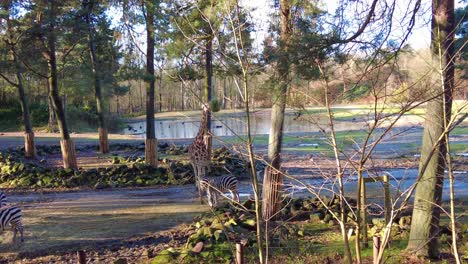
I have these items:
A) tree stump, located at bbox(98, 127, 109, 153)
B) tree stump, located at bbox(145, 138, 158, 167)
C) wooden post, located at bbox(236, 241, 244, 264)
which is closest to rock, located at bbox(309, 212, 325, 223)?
wooden post, located at bbox(236, 241, 244, 264)

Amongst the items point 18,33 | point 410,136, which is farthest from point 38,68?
point 410,136

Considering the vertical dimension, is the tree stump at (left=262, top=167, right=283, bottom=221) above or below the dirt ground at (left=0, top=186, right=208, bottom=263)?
above

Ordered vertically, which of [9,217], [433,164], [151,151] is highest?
[433,164]

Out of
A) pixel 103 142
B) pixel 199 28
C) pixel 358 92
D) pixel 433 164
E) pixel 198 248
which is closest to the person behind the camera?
pixel 358 92

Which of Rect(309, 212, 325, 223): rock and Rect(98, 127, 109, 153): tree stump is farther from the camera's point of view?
Rect(98, 127, 109, 153): tree stump

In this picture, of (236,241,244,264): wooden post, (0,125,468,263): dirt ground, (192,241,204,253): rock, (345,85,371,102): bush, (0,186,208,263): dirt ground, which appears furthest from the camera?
(0,186,208,263): dirt ground

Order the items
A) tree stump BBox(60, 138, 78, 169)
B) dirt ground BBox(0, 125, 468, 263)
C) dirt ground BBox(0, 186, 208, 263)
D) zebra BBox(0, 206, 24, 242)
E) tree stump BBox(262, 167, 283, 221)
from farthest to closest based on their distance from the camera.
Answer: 1. tree stump BBox(60, 138, 78, 169)
2. tree stump BBox(262, 167, 283, 221)
3. dirt ground BBox(0, 186, 208, 263)
4. zebra BBox(0, 206, 24, 242)
5. dirt ground BBox(0, 125, 468, 263)

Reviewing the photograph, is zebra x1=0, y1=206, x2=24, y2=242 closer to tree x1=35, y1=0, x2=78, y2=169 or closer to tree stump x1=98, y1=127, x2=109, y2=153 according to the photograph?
tree x1=35, y1=0, x2=78, y2=169

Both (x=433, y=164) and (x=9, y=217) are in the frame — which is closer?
(x=433, y=164)

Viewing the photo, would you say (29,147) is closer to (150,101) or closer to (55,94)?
(55,94)

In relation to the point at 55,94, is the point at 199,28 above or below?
above

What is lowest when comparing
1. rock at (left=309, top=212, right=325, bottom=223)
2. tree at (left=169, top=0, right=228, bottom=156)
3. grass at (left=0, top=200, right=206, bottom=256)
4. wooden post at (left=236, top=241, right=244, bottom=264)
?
grass at (left=0, top=200, right=206, bottom=256)

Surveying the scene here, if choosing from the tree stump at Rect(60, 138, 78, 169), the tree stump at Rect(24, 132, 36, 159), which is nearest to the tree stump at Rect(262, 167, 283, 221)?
the tree stump at Rect(60, 138, 78, 169)

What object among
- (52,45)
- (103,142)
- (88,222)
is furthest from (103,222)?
(103,142)
